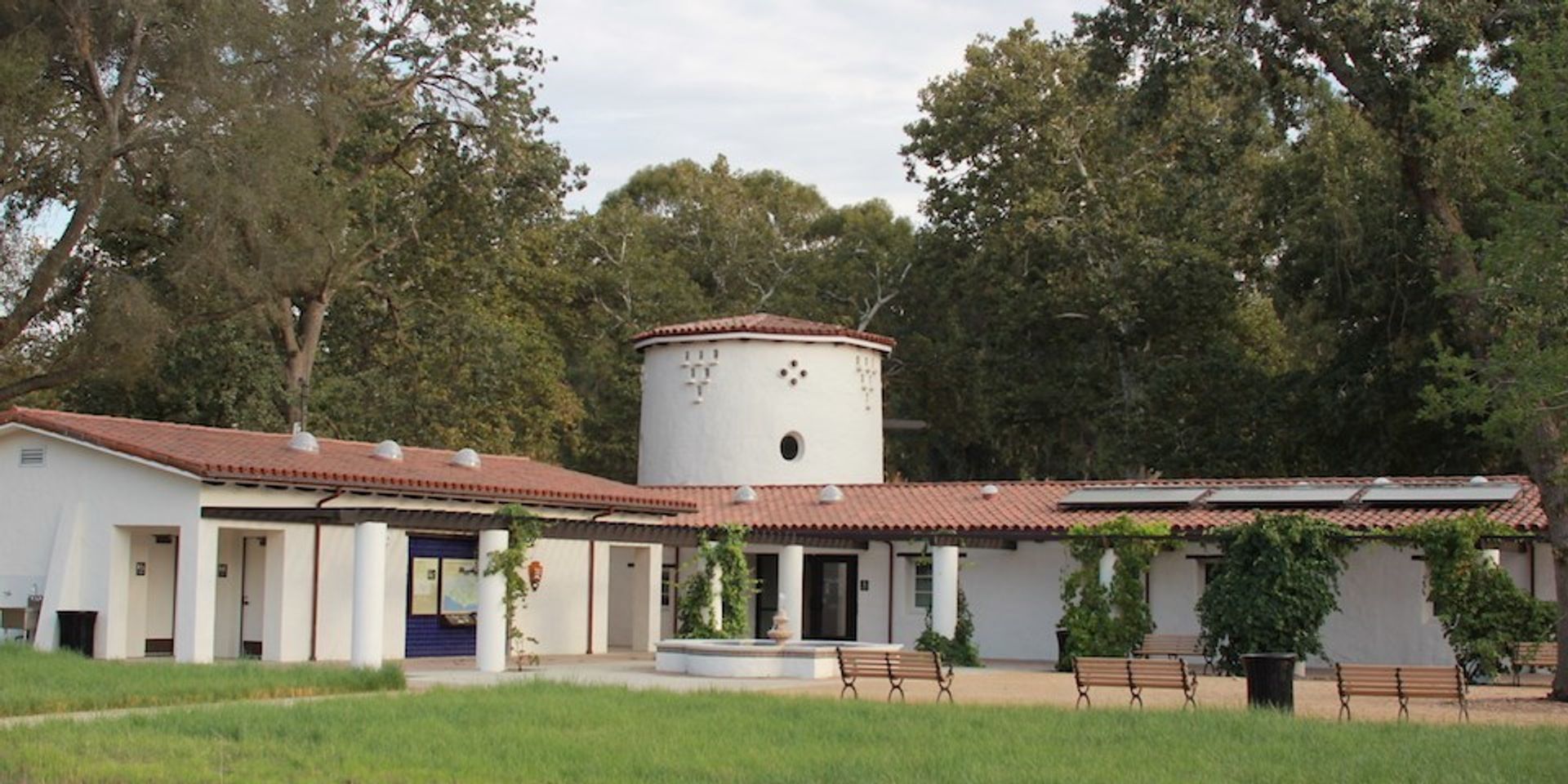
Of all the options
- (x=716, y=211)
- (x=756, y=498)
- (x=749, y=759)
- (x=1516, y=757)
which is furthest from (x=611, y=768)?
(x=716, y=211)

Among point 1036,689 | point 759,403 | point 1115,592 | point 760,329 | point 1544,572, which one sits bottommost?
point 1036,689

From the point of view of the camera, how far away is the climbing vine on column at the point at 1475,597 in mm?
26297

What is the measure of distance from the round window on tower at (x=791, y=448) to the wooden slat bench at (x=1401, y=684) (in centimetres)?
2054

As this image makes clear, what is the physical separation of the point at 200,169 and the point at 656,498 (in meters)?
9.96

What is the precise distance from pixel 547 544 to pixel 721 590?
3103 mm

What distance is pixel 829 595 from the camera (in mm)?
34406

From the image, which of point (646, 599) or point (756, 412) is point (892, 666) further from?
point (756, 412)

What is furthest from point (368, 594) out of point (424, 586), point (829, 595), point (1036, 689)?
point (829, 595)

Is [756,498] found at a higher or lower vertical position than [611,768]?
higher

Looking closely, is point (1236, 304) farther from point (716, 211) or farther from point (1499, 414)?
point (1499, 414)

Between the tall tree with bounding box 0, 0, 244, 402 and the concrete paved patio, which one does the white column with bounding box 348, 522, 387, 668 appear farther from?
the tall tree with bounding box 0, 0, 244, 402

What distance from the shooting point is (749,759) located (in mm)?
14234

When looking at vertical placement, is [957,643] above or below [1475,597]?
below

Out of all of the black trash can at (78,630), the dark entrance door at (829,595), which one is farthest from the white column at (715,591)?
the black trash can at (78,630)
